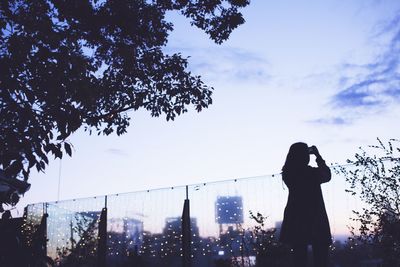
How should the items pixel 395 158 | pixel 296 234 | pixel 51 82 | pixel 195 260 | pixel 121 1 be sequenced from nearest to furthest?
pixel 296 234, pixel 51 82, pixel 395 158, pixel 121 1, pixel 195 260

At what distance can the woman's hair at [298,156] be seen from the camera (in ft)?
12.5

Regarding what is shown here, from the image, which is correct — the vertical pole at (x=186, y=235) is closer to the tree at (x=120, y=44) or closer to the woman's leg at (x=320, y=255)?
the tree at (x=120, y=44)

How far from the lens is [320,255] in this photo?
3502 millimetres

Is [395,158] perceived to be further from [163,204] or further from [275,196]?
[163,204]

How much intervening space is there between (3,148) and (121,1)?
17.9 ft

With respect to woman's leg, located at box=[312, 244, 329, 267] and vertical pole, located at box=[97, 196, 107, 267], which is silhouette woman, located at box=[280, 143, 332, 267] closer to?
woman's leg, located at box=[312, 244, 329, 267]

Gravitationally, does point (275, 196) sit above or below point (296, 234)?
above

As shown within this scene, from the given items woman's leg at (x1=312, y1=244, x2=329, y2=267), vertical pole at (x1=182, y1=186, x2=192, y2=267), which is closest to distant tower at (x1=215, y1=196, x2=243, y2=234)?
vertical pole at (x1=182, y1=186, x2=192, y2=267)

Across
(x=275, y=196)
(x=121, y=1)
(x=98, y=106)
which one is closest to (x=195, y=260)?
(x=275, y=196)

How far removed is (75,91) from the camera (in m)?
5.07

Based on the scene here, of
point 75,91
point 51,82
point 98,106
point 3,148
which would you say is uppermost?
point 98,106

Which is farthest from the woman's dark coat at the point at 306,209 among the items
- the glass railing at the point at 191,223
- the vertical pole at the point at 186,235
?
the vertical pole at the point at 186,235

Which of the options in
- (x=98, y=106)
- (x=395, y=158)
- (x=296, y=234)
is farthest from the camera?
(x=98, y=106)

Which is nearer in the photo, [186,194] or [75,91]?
[75,91]
